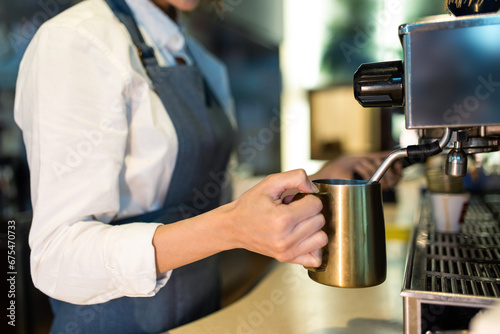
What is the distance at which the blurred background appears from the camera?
2486 mm

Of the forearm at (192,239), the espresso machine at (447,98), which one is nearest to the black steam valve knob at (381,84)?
the espresso machine at (447,98)

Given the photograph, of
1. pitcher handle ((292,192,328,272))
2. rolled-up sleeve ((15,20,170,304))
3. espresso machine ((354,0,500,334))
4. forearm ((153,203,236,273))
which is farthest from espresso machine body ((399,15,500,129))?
rolled-up sleeve ((15,20,170,304))

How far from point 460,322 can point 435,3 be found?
3201 millimetres

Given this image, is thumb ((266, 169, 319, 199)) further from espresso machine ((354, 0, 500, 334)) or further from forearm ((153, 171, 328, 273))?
espresso machine ((354, 0, 500, 334))

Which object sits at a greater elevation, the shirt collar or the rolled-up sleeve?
the shirt collar

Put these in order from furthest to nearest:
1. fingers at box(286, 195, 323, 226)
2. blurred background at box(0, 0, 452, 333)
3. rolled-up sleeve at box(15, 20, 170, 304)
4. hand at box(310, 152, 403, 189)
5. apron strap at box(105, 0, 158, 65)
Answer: blurred background at box(0, 0, 452, 333) < hand at box(310, 152, 403, 189) < apron strap at box(105, 0, 158, 65) < rolled-up sleeve at box(15, 20, 170, 304) < fingers at box(286, 195, 323, 226)

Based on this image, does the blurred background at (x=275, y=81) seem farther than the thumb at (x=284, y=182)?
Yes

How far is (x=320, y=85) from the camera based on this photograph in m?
4.87

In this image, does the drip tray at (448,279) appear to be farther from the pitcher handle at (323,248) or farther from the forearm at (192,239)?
the forearm at (192,239)

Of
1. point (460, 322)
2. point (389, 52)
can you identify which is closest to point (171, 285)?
point (460, 322)

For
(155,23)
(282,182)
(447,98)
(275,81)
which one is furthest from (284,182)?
(275,81)

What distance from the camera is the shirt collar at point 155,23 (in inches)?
38.5

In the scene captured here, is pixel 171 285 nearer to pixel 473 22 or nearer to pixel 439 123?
pixel 439 123

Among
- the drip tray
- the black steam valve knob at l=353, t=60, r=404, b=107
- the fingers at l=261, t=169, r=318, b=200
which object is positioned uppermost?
the black steam valve knob at l=353, t=60, r=404, b=107
